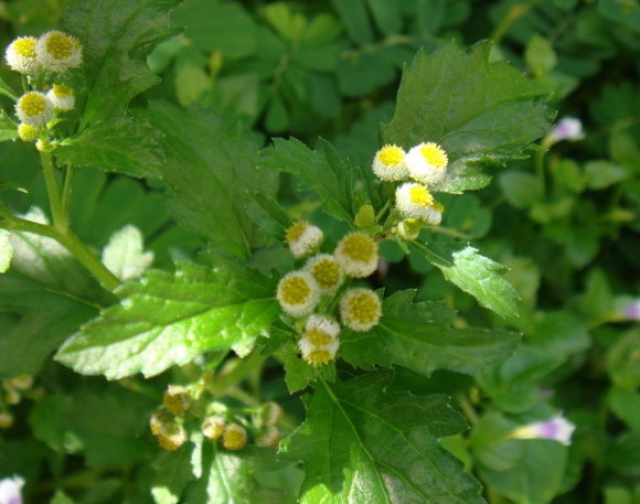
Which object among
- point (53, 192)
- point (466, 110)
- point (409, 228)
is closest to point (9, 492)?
point (53, 192)

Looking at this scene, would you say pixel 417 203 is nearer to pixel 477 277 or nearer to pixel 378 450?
pixel 477 277

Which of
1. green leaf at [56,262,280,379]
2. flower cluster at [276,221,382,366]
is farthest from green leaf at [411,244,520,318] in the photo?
green leaf at [56,262,280,379]

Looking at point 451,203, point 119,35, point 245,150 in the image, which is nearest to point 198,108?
point 245,150

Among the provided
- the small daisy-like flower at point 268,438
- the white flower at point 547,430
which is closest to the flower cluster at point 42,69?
the small daisy-like flower at point 268,438

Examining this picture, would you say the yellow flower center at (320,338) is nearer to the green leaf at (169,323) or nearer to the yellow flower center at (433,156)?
the green leaf at (169,323)

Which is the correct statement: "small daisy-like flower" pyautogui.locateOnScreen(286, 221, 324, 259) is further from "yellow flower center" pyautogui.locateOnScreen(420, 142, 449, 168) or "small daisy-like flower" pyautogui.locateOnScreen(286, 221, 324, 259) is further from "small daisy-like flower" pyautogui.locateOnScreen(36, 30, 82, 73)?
"small daisy-like flower" pyautogui.locateOnScreen(36, 30, 82, 73)

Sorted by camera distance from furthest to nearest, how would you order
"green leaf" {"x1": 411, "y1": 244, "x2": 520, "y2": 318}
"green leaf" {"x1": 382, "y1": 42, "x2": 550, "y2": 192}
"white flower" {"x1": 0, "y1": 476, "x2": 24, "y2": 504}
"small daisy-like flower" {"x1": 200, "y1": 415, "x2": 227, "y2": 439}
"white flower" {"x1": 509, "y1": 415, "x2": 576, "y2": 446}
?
"white flower" {"x1": 509, "y1": 415, "x2": 576, "y2": 446} → "white flower" {"x1": 0, "y1": 476, "x2": 24, "y2": 504} → "small daisy-like flower" {"x1": 200, "y1": 415, "x2": 227, "y2": 439} → "green leaf" {"x1": 382, "y1": 42, "x2": 550, "y2": 192} → "green leaf" {"x1": 411, "y1": 244, "x2": 520, "y2": 318}

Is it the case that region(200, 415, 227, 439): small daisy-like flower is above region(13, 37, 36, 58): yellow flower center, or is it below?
below
